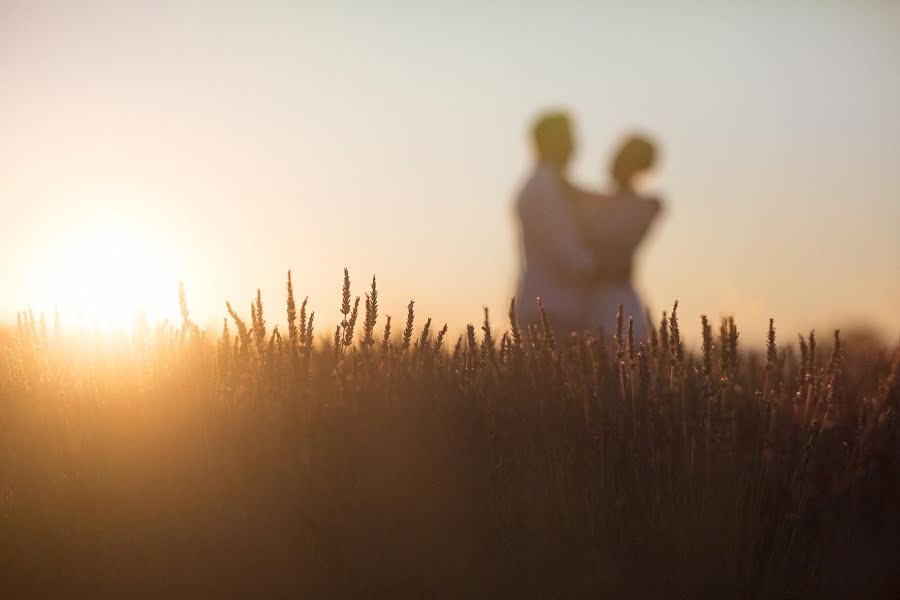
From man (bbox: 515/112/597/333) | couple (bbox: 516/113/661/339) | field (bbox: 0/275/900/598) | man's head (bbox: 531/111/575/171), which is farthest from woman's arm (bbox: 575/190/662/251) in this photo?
field (bbox: 0/275/900/598)

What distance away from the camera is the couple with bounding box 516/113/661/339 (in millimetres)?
6426

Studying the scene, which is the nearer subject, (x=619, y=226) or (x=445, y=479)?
(x=445, y=479)

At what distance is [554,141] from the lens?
652 cm

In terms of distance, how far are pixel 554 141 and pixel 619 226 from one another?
2.63ft

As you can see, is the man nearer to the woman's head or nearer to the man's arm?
the man's arm

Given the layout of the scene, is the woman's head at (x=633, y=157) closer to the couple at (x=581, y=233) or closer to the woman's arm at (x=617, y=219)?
the couple at (x=581, y=233)

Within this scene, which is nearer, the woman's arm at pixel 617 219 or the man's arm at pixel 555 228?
the man's arm at pixel 555 228

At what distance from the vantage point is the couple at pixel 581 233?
643 centimetres

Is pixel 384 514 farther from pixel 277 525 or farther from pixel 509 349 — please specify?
pixel 509 349

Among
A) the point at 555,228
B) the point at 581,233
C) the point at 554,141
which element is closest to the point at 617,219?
the point at 581,233

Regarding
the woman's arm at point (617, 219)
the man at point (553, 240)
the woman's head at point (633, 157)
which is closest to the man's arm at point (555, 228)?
the man at point (553, 240)

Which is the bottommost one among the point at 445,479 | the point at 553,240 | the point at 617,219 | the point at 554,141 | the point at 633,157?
the point at 445,479

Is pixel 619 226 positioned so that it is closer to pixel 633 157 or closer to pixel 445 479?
pixel 633 157

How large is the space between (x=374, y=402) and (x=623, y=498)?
756 millimetres
